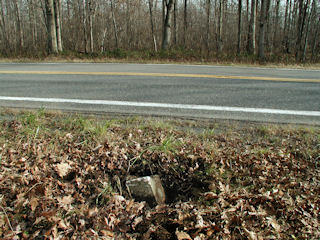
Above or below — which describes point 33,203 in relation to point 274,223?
above

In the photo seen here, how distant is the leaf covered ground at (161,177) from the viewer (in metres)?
2.17

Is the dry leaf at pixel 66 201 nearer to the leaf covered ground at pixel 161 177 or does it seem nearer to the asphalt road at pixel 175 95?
the leaf covered ground at pixel 161 177

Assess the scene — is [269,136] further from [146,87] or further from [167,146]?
[146,87]

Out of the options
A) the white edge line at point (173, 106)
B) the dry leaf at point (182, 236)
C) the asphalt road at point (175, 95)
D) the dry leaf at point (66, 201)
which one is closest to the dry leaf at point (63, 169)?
the dry leaf at point (66, 201)

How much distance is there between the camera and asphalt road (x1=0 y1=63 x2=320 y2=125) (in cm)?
448

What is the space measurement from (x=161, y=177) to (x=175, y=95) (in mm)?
2773

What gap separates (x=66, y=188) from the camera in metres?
2.63

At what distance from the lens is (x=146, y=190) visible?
2672 mm

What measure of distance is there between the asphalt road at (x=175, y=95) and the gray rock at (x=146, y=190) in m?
1.80

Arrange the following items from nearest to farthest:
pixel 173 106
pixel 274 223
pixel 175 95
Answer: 1. pixel 274 223
2. pixel 173 106
3. pixel 175 95

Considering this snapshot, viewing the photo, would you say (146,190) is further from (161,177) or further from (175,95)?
(175,95)

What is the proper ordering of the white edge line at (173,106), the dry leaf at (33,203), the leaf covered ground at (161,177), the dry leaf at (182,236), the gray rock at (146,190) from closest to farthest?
1. the dry leaf at (182,236)
2. the leaf covered ground at (161,177)
3. the dry leaf at (33,203)
4. the gray rock at (146,190)
5. the white edge line at (173,106)

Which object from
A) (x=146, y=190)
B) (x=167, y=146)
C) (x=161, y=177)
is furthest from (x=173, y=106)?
(x=146, y=190)

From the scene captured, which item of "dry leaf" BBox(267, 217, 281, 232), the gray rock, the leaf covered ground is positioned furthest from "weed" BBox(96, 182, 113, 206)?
"dry leaf" BBox(267, 217, 281, 232)
